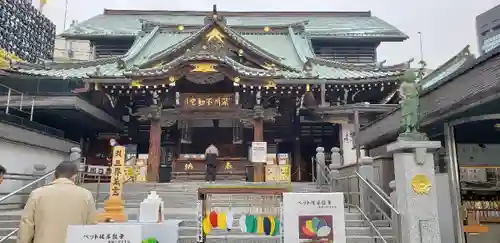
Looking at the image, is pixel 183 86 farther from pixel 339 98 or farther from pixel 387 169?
pixel 387 169

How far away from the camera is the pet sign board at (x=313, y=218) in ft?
15.8

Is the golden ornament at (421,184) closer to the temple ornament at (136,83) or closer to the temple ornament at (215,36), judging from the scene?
the temple ornament at (136,83)

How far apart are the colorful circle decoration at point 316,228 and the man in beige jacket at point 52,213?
104 inches

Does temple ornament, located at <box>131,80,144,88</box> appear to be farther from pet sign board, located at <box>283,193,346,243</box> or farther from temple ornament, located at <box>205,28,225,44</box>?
pet sign board, located at <box>283,193,346,243</box>

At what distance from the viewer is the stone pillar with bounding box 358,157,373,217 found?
340 inches

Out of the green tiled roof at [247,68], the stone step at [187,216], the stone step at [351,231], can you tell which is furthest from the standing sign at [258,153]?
the stone step at [351,231]

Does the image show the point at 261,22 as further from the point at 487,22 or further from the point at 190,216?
the point at 190,216

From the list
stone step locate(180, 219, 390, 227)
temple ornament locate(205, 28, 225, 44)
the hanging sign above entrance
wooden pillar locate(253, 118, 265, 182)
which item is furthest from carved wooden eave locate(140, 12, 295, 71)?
stone step locate(180, 219, 390, 227)

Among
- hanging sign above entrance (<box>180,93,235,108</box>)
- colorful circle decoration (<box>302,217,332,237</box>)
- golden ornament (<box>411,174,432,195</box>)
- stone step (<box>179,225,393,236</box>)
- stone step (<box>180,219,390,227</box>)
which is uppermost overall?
hanging sign above entrance (<box>180,93,235,108</box>)

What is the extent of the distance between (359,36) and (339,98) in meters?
7.22

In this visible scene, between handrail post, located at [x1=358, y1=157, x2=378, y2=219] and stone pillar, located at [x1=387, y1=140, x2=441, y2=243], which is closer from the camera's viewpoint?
stone pillar, located at [x1=387, y1=140, x2=441, y2=243]

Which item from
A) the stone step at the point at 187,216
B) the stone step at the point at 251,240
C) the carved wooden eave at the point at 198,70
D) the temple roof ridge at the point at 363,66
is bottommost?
the stone step at the point at 251,240

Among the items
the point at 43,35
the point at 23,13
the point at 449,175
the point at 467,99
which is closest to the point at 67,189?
the point at 467,99

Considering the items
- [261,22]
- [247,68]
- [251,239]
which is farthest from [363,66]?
[261,22]
